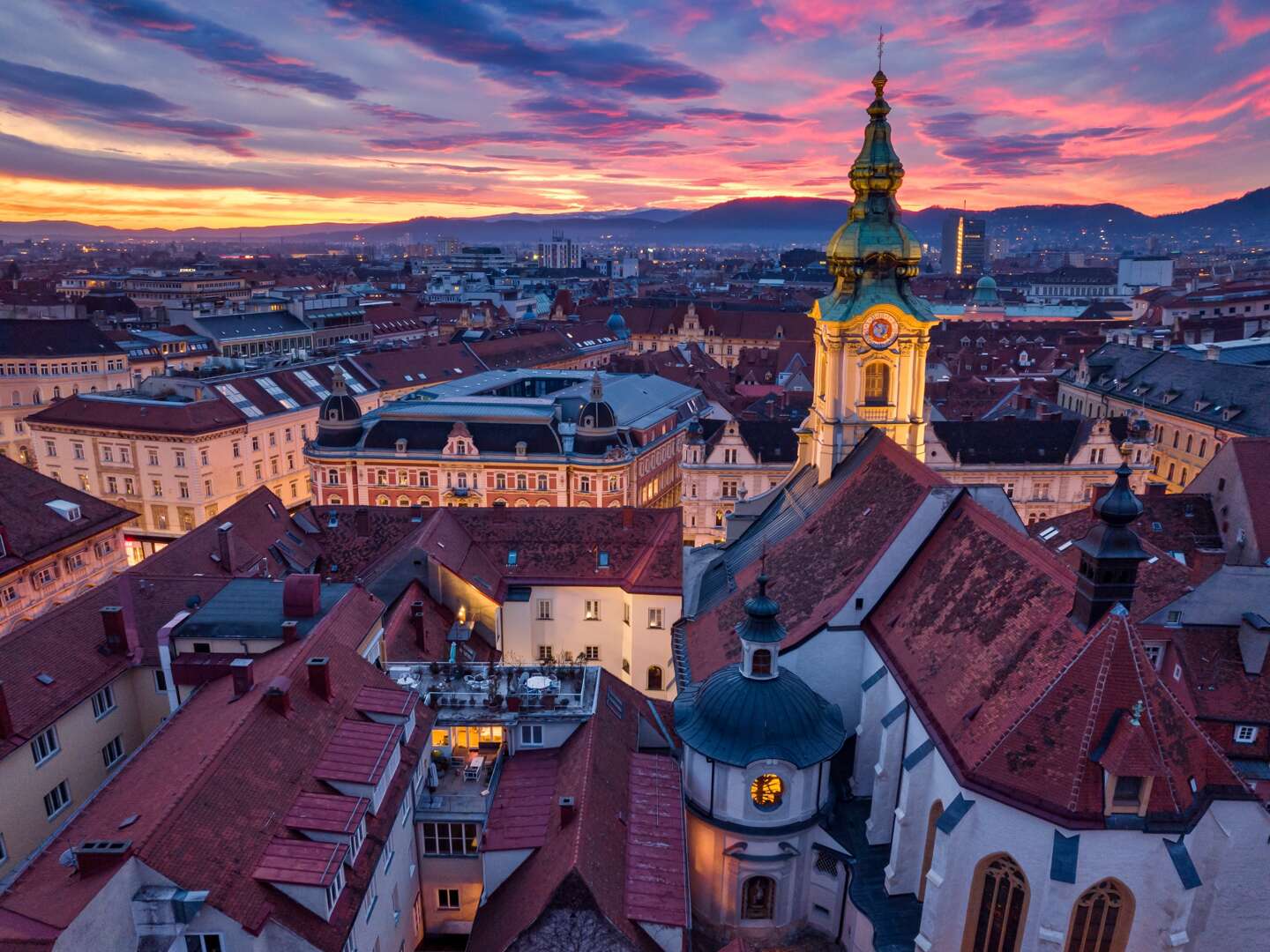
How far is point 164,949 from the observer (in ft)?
70.8

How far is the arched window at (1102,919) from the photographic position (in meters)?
25.6

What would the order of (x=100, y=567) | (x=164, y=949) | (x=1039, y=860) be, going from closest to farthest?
1. (x=164, y=949)
2. (x=1039, y=860)
3. (x=100, y=567)

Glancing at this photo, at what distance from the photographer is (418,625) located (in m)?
43.9

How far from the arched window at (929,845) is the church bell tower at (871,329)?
25.3 m

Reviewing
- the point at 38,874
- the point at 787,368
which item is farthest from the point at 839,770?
the point at 787,368

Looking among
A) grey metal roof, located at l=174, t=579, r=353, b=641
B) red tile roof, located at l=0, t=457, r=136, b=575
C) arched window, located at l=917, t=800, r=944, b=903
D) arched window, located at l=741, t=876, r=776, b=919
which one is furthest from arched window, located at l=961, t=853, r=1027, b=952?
red tile roof, located at l=0, t=457, r=136, b=575

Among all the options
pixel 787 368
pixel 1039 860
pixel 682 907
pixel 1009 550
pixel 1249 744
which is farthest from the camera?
pixel 787 368

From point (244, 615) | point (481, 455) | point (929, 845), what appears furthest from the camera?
point (481, 455)

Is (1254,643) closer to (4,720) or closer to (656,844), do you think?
(656,844)

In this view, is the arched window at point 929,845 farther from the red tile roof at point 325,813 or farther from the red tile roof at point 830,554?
the red tile roof at point 325,813

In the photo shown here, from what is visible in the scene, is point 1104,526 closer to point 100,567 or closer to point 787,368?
point 100,567

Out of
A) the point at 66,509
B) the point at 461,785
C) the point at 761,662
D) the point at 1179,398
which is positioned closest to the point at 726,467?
the point at 761,662

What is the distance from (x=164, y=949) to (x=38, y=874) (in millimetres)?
3803

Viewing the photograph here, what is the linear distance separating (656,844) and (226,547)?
28.2 metres
